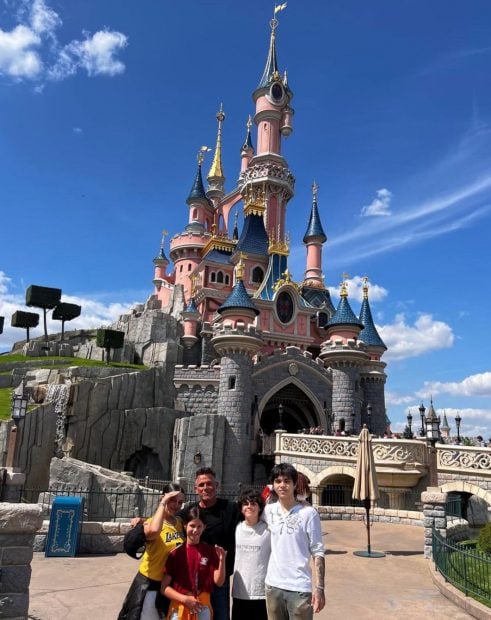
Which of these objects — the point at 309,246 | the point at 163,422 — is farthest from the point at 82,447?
A: the point at 309,246

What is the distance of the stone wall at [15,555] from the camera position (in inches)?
183

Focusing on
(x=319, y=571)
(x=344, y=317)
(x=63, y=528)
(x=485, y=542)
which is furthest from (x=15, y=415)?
(x=344, y=317)

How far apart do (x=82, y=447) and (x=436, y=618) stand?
2148 cm

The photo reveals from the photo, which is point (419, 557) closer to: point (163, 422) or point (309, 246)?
point (163, 422)

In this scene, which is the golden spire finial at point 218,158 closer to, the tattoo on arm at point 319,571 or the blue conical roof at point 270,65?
the blue conical roof at point 270,65

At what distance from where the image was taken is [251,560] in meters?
4.34

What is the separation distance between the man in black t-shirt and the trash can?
18.2ft

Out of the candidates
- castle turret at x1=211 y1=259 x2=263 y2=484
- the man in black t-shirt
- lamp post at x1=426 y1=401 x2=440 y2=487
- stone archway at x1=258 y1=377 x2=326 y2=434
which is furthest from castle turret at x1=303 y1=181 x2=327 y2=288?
the man in black t-shirt

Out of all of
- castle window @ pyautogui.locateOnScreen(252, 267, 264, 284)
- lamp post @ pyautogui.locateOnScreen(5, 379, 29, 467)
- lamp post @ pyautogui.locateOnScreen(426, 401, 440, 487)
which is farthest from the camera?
castle window @ pyautogui.locateOnScreen(252, 267, 264, 284)

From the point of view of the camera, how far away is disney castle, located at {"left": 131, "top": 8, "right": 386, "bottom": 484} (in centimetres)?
2714

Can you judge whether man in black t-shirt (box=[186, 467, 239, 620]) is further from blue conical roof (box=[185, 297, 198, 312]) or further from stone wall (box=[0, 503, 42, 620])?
blue conical roof (box=[185, 297, 198, 312])

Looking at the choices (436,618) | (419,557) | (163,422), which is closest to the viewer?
(436,618)

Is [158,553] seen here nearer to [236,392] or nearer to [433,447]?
[433,447]

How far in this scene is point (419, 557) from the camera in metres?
10.5
